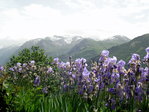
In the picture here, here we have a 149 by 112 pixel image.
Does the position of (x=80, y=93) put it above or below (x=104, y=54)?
below

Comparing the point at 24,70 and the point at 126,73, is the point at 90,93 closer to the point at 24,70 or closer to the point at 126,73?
the point at 126,73

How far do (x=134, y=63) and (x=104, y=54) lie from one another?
1.14 m

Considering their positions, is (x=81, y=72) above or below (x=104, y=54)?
below

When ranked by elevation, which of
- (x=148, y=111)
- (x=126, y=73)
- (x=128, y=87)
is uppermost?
(x=126, y=73)

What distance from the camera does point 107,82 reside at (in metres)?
6.23

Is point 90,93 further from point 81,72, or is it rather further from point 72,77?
point 72,77

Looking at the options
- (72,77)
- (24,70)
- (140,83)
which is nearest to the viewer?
(140,83)

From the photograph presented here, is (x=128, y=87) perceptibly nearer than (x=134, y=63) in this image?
No

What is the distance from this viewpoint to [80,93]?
7.56m

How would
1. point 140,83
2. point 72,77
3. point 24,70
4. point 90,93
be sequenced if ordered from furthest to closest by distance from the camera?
point 24,70, point 72,77, point 90,93, point 140,83

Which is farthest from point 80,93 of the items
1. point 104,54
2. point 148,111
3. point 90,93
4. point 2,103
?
point 2,103

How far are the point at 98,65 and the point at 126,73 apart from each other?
1.05 m

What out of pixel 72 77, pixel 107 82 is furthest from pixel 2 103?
pixel 72 77

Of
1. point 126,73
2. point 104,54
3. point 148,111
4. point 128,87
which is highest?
point 104,54
